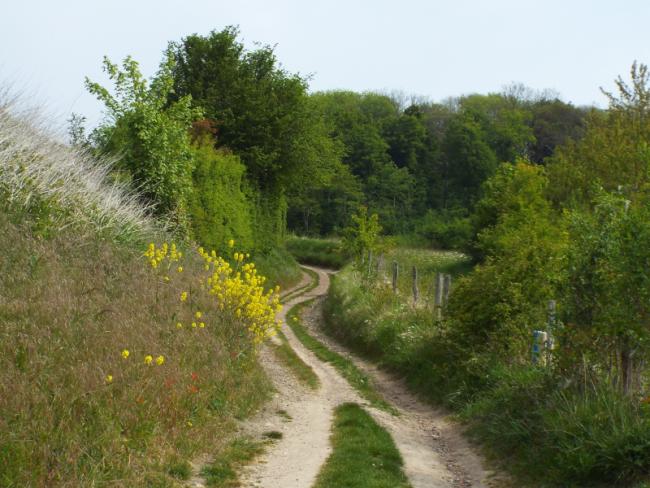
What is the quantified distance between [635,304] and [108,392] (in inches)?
256

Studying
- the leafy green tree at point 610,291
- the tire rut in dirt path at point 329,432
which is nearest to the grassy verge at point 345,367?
the tire rut in dirt path at point 329,432

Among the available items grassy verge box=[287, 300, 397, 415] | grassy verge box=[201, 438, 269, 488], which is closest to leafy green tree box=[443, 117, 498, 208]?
grassy verge box=[287, 300, 397, 415]

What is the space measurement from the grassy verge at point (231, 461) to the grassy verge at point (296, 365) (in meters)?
5.74

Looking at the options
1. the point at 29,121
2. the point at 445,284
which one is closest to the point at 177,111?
the point at 29,121

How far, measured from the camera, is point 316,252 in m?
61.5

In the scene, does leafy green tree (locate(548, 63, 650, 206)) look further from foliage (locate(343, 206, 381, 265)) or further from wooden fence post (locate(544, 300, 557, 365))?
wooden fence post (locate(544, 300, 557, 365))

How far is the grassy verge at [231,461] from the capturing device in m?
9.34

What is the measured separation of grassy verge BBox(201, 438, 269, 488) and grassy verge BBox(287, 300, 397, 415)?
4658 mm

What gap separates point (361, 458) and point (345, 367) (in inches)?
356

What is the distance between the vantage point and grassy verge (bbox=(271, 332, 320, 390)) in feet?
57.7

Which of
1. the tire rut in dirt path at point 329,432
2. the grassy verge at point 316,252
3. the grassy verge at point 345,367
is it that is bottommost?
the grassy verge at point 345,367

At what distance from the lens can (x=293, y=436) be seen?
1234 cm

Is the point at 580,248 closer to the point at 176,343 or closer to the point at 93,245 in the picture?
the point at 176,343

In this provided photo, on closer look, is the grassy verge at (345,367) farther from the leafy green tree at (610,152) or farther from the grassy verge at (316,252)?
the grassy verge at (316,252)
